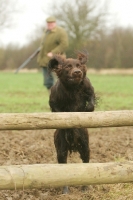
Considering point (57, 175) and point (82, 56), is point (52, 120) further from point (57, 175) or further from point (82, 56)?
point (82, 56)

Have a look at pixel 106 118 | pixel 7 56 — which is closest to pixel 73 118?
pixel 106 118

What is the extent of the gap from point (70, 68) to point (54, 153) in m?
2.08

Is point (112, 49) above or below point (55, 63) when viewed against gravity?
below

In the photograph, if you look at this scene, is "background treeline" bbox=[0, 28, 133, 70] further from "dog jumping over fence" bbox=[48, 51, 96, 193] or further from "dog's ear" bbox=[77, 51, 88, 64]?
"dog jumping over fence" bbox=[48, 51, 96, 193]

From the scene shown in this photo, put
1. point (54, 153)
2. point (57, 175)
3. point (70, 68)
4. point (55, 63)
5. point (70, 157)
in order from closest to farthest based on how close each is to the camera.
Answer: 1. point (57, 175)
2. point (70, 68)
3. point (55, 63)
4. point (70, 157)
5. point (54, 153)

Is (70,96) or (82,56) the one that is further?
(82,56)

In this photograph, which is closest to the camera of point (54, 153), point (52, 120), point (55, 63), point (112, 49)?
point (52, 120)

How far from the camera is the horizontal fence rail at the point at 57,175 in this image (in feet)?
12.1

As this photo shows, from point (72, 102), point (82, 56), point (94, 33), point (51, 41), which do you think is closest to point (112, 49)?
point (94, 33)

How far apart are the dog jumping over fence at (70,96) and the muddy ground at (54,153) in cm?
55

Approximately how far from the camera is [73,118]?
13.0 feet

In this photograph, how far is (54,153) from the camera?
6.87m

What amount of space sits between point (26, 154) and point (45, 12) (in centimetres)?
4158

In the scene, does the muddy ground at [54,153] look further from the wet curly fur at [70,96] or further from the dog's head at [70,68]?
the dog's head at [70,68]
